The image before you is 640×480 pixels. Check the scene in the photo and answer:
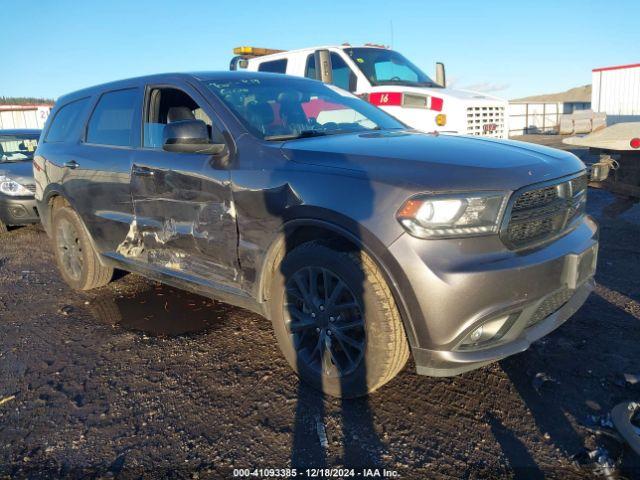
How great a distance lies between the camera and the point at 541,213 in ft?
8.32

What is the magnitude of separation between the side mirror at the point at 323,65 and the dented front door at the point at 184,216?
197 inches

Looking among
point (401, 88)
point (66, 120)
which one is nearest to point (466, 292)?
point (66, 120)

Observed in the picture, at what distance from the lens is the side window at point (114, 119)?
398 cm

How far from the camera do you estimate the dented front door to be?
3.13 metres

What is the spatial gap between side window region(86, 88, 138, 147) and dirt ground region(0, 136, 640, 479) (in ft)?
5.01

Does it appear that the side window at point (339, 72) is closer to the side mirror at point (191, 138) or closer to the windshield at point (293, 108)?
the windshield at point (293, 108)

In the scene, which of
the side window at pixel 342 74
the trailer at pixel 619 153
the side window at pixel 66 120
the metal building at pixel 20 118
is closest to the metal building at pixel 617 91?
the side window at pixel 342 74

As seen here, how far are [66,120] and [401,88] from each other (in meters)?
4.75

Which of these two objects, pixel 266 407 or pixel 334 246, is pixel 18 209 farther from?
pixel 334 246

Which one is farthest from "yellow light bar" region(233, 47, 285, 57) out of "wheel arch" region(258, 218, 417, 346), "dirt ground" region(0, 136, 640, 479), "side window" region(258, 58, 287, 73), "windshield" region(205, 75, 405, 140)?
"wheel arch" region(258, 218, 417, 346)

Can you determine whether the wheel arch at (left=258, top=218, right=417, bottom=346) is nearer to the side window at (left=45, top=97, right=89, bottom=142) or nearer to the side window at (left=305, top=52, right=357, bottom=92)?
the side window at (left=45, top=97, right=89, bottom=142)

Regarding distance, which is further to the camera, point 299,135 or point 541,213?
point 299,135

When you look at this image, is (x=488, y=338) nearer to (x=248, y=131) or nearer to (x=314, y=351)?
(x=314, y=351)

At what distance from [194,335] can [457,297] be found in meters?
2.28
